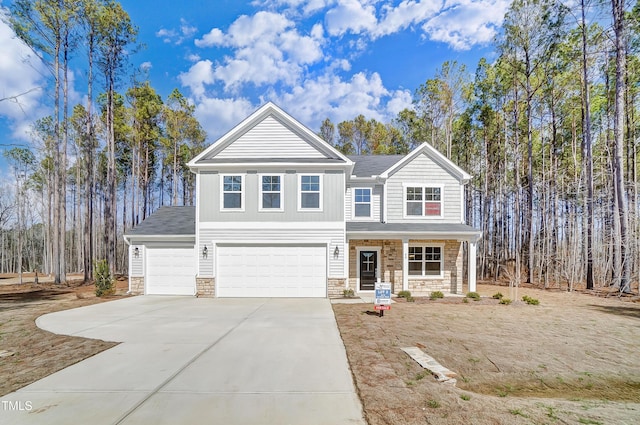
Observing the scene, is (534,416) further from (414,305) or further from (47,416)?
(414,305)

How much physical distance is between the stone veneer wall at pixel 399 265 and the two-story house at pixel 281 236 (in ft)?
0.15

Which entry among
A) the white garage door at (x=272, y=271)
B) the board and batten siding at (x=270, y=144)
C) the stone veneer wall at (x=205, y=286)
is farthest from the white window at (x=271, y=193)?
the stone veneer wall at (x=205, y=286)

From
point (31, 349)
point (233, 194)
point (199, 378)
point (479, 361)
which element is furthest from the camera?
point (233, 194)

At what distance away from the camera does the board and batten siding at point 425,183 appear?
14211 millimetres

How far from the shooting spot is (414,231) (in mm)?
12906

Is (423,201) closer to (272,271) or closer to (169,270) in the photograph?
(272,271)

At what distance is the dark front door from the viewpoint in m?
13.9

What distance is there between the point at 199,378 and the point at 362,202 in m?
11.1

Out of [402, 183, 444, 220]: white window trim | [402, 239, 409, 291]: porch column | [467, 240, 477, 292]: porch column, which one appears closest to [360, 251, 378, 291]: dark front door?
[402, 239, 409, 291]: porch column

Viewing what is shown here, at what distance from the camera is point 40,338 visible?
267 inches

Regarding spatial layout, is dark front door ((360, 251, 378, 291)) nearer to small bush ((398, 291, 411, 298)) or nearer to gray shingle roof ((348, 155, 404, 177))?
small bush ((398, 291, 411, 298))

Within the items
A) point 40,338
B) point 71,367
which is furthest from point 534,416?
point 40,338

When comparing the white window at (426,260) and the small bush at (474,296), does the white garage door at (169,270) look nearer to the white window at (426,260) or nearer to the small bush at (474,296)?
the white window at (426,260)

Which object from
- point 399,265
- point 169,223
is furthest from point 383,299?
point 169,223
